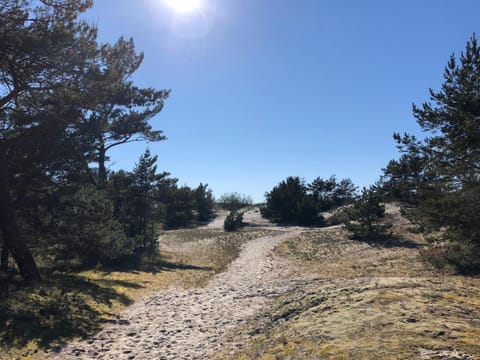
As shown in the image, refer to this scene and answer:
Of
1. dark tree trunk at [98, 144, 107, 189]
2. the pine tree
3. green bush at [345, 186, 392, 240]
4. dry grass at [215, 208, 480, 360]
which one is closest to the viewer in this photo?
dry grass at [215, 208, 480, 360]

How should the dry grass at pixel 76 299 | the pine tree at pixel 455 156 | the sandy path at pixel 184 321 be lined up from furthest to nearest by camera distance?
the pine tree at pixel 455 156 → the dry grass at pixel 76 299 → the sandy path at pixel 184 321

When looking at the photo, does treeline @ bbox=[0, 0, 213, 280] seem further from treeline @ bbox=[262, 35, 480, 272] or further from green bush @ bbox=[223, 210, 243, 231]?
green bush @ bbox=[223, 210, 243, 231]

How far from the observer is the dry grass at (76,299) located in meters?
7.30

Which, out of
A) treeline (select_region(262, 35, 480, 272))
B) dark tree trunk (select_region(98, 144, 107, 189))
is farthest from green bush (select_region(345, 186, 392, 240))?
dark tree trunk (select_region(98, 144, 107, 189))

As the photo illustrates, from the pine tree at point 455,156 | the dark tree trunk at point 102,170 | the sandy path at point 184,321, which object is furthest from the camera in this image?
the dark tree trunk at point 102,170

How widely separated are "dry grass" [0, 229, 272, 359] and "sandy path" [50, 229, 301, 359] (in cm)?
63

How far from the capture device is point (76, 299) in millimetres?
10312

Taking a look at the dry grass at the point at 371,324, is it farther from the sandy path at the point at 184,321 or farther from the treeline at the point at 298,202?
the treeline at the point at 298,202

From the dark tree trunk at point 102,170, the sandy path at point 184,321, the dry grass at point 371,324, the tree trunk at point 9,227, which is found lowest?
the sandy path at point 184,321

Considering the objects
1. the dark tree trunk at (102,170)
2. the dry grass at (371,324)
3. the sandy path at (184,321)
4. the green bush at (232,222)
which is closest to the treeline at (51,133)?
the sandy path at (184,321)

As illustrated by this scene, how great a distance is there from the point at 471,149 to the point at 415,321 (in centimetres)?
761

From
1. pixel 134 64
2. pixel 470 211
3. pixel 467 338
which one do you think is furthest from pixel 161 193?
pixel 467 338

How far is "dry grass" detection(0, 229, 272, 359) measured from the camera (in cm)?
730

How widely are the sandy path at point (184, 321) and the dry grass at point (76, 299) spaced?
0.63m
